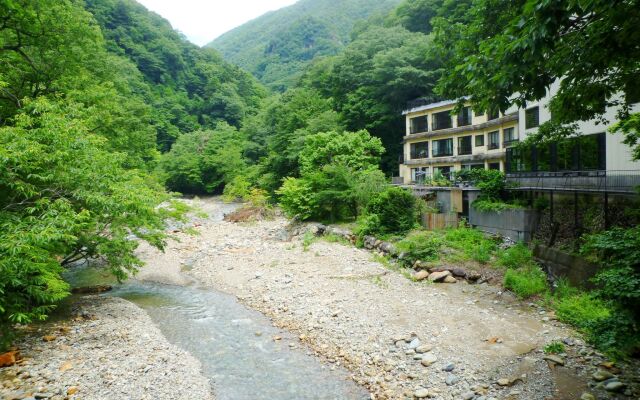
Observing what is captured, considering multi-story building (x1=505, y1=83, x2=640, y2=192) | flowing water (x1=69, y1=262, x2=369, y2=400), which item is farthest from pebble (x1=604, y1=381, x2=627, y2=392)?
multi-story building (x1=505, y1=83, x2=640, y2=192)

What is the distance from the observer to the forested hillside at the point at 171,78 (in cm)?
6612

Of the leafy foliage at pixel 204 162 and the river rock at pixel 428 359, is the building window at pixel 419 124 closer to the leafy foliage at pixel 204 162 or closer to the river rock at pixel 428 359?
the leafy foliage at pixel 204 162

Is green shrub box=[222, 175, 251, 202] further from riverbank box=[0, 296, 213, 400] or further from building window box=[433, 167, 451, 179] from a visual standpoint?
riverbank box=[0, 296, 213, 400]

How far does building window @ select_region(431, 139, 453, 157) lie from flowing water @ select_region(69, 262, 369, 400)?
2464 centimetres

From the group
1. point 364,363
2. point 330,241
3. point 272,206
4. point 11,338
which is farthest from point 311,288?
point 272,206

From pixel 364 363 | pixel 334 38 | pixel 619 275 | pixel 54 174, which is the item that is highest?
pixel 334 38

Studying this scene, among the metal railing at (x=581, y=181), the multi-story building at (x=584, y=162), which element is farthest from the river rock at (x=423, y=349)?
the multi-story building at (x=584, y=162)

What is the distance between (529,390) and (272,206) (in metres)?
30.6

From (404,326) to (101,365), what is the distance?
24.9 ft

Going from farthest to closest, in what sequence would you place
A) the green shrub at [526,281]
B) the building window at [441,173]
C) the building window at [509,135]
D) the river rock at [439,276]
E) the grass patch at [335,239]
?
the building window at [509,135]
the building window at [441,173]
the grass patch at [335,239]
the river rock at [439,276]
the green shrub at [526,281]

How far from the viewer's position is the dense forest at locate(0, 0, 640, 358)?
19.8ft

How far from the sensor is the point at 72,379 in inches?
309

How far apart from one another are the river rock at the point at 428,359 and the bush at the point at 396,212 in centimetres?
1045

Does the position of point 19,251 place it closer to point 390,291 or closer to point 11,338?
point 11,338
